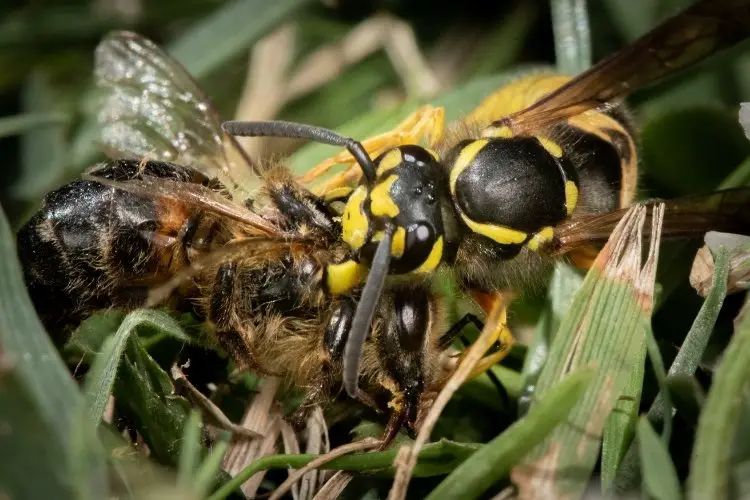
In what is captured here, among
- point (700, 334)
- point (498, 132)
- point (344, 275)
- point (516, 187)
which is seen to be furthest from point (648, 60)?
point (344, 275)

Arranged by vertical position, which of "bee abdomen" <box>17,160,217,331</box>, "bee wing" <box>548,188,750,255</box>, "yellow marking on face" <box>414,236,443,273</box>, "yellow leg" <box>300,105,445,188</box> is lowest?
"bee wing" <box>548,188,750,255</box>

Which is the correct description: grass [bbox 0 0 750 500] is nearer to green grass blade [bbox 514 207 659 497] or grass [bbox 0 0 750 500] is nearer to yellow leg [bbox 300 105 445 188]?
green grass blade [bbox 514 207 659 497]

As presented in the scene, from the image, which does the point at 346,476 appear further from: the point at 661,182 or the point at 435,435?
the point at 661,182

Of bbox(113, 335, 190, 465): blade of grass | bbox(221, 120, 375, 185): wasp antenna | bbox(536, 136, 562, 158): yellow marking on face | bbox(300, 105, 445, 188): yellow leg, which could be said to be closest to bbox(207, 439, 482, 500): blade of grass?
bbox(113, 335, 190, 465): blade of grass

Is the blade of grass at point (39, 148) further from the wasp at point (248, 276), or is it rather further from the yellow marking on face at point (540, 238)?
the yellow marking on face at point (540, 238)

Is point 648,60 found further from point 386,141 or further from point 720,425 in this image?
point 720,425

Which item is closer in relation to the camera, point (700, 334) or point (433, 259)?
point (700, 334)

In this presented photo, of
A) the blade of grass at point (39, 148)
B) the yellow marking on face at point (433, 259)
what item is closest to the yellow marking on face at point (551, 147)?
the yellow marking on face at point (433, 259)

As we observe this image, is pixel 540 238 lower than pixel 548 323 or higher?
higher
